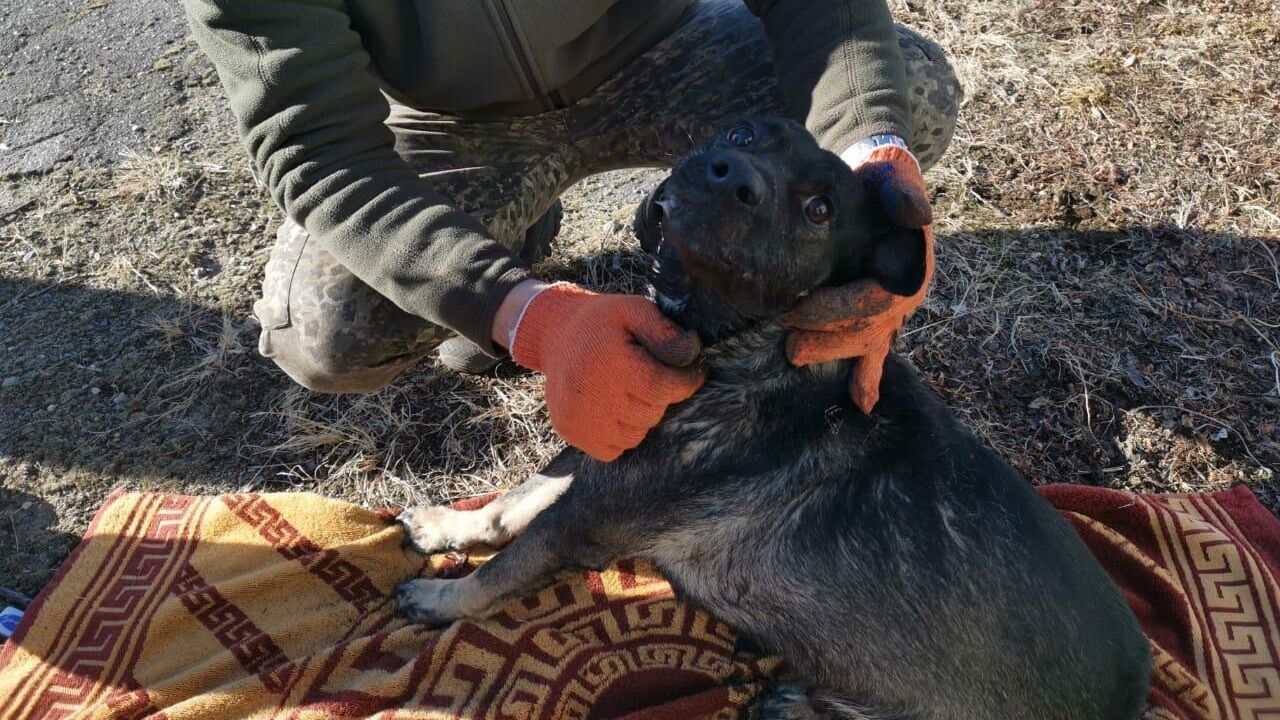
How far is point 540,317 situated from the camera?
9.05 ft

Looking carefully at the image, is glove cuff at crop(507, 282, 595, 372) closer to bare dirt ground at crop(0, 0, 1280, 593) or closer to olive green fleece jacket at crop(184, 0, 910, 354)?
olive green fleece jacket at crop(184, 0, 910, 354)

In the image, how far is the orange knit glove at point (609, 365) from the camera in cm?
258

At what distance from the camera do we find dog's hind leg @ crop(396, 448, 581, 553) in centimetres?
356

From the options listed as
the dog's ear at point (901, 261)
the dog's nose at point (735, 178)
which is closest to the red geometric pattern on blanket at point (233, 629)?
the dog's nose at point (735, 178)

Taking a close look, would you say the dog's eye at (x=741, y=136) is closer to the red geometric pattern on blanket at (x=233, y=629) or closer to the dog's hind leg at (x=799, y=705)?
the dog's hind leg at (x=799, y=705)

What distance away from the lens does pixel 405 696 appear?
3.17 metres

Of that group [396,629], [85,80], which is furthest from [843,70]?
[85,80]

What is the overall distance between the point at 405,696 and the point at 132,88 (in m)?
4.57

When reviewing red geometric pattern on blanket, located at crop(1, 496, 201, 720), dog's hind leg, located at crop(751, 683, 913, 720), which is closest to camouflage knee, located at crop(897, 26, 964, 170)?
dog's hind leg, located at crop(751, 683, 913, 720)

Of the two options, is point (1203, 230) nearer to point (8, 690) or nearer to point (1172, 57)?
point (1172, 57)

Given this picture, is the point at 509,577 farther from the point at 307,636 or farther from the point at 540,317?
the point at 540,317

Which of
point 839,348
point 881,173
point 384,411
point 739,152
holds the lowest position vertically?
point 384,411

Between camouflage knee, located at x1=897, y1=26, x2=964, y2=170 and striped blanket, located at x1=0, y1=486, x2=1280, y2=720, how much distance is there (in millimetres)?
1731

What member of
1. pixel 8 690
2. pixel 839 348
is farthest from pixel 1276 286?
pixel 8 690
